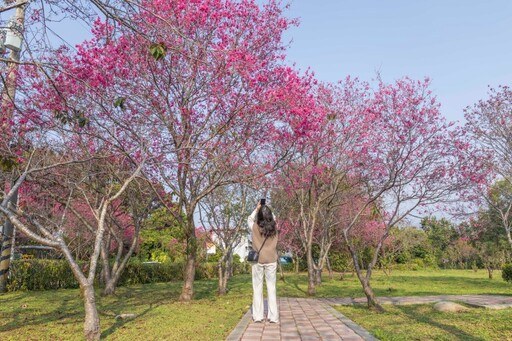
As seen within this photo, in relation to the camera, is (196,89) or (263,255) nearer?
(263,255)

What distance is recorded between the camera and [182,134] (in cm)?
946

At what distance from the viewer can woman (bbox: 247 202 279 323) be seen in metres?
6.36

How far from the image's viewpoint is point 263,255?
6441 mm

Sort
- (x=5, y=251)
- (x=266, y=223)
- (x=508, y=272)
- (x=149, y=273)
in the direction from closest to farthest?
(x=266, y=223) → (x=5, y=251) → (x=508, y=272) → (x=149, y=273)

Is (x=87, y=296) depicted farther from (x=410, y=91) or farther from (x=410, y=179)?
(x=410, y=91)

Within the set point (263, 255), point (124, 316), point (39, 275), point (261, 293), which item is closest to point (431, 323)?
point (261, 293)

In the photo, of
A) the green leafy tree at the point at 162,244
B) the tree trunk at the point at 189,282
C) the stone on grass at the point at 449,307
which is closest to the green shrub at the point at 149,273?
the green leafy tree at the point at 162,244

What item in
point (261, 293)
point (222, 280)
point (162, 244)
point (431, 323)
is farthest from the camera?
point (162, 244)

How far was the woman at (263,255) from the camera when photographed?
6359mm

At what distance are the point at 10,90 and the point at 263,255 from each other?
729 centimetres

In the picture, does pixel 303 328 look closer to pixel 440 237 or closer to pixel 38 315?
pixel 38 315

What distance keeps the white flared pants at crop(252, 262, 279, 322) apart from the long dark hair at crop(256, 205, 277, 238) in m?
0.51

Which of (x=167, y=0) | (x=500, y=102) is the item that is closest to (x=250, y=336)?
(x=167, y=0)

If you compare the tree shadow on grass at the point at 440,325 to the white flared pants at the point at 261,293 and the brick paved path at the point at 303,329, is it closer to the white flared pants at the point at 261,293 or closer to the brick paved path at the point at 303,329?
the brick paved path at the point at 303,329
